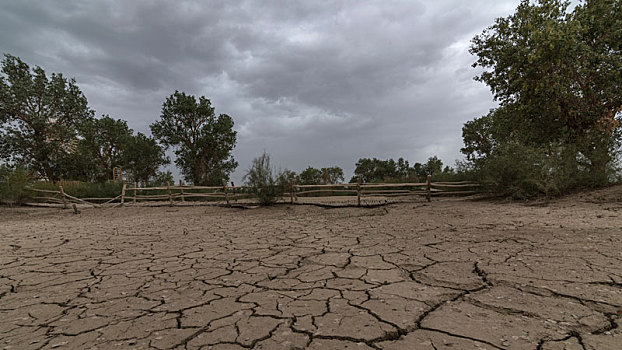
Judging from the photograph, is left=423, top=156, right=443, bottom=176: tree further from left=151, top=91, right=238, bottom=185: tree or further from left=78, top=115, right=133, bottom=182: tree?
left=78, top=115, right=133, bottom=182: tree

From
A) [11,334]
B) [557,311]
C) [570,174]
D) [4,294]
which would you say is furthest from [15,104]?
[570,174]

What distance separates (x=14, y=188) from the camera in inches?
556

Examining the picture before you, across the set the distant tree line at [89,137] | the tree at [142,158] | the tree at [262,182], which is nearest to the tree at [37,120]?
the distant tree line at [89,137]

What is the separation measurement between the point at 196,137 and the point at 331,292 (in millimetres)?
23796

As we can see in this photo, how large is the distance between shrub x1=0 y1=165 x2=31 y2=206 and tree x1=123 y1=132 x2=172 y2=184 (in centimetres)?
1021

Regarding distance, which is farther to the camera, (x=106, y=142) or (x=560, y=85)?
(x=106, y=142)

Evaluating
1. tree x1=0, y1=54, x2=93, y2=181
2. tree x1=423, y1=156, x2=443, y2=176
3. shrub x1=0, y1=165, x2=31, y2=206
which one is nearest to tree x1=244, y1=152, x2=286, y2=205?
shrub x1=0, y1=165, x2=31, y2=206

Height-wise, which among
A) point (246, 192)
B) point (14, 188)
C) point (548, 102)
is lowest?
point (246, 192)

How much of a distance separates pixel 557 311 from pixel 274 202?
9.31 metres

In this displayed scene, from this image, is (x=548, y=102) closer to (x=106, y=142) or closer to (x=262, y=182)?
(x=262, y=182)

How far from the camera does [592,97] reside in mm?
9953

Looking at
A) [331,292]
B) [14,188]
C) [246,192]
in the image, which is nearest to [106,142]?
[14,188]

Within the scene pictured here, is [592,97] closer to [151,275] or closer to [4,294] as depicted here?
[151,275]

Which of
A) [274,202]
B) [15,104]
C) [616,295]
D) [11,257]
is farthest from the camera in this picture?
[15,104]
